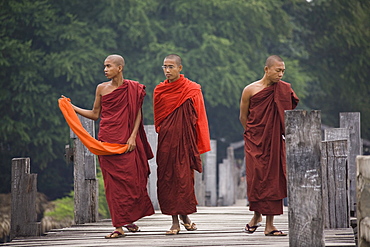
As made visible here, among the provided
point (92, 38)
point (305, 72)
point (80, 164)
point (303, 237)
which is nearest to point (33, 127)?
point (92, 38)

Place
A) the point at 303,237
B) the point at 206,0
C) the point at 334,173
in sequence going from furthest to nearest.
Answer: the point at 206,0
the point at 334,173
the point at 303,237

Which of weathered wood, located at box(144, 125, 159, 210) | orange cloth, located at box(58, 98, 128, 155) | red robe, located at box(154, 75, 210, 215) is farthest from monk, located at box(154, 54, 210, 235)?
weathered wood, located at box(144, 125, 159, 210)

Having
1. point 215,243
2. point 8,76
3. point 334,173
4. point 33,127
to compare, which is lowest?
point 215,243

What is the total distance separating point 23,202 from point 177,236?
1.75 meters

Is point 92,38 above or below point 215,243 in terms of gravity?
above

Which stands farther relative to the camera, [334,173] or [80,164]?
[80,164]

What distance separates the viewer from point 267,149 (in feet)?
22.8

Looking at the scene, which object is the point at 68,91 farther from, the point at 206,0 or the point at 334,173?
the point at 334,173

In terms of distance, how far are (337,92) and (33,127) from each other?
1130 cm

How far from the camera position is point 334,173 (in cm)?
741

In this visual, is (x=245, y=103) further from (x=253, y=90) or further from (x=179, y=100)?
(x=179, y=100)

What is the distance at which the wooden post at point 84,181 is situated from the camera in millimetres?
8516

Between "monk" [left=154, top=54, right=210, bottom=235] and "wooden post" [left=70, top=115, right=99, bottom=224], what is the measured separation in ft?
4.56

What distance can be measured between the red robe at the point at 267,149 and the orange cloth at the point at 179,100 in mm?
564
